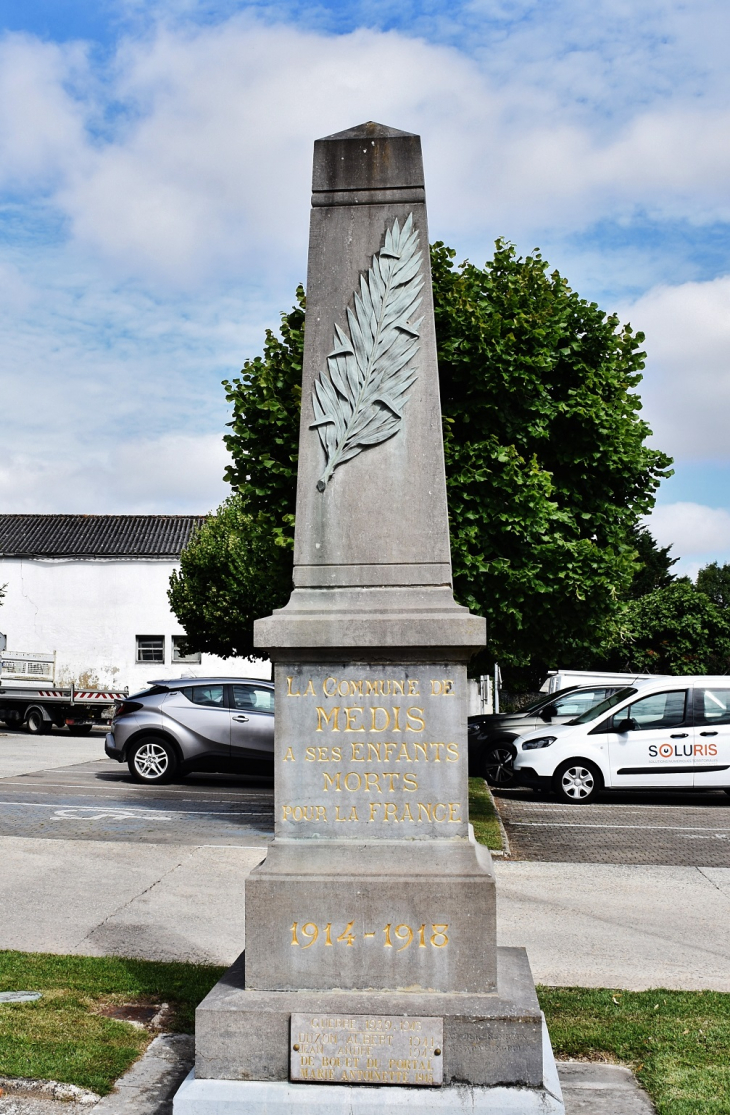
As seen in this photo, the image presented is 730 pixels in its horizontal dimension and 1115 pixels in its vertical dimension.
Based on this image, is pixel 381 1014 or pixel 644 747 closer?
pixel 381 1014

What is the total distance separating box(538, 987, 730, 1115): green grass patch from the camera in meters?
4.31

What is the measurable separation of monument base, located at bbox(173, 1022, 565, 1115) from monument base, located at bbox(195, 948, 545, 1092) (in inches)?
1.5

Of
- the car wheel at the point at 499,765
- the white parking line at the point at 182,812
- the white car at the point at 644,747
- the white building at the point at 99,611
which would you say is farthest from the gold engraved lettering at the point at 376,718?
the white building at the point at 99,611

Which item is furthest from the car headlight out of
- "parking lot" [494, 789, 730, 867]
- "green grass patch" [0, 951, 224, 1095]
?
"green grass patch" [0, 951, 224, 1095]

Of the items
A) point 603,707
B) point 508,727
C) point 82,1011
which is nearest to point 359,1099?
point 82,1011

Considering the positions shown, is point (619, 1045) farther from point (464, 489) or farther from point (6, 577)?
point (6, 577)

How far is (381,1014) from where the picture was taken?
4078 millimetres

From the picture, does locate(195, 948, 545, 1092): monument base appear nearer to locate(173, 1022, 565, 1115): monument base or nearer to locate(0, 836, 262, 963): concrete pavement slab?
locate(173, 1022, 565, 1115): monument base

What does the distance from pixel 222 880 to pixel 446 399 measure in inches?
199

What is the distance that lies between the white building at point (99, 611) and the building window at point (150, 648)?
0.04 meters

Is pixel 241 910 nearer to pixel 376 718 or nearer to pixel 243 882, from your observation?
pixel 243 882

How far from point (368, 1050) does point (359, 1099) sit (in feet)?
0.58

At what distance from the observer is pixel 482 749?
53.8 ft

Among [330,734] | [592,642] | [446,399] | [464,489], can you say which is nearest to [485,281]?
[446,399]
